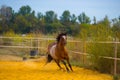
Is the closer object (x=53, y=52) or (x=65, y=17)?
(x=53, y=52)

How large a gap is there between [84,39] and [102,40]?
2.86 metres

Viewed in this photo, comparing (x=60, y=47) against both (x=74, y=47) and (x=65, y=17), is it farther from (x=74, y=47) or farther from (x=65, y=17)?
(x=65, y=17)

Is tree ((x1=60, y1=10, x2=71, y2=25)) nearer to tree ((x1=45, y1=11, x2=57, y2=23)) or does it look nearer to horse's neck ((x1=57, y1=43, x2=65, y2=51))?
tree ((x1=45, y1=11, x2=57, y2=23))

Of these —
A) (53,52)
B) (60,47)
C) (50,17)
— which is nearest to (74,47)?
(53,52)

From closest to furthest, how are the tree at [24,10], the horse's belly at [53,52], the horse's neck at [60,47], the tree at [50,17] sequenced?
the horse's neck at [60,47] < the horse's belly at [53,52] < the tree at [24,10] < the tree at [50,17]

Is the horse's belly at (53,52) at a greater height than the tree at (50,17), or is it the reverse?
the tree at (50,17)

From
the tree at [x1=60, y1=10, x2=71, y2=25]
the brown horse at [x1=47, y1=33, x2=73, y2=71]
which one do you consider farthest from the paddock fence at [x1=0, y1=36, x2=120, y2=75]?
the tree at [x1=60, y1=10, x2=71, y2=25]

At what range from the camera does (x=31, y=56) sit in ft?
68.6

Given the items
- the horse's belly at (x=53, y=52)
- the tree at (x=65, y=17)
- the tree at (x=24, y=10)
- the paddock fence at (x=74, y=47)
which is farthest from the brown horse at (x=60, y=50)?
the tree at (x=24, y=10)

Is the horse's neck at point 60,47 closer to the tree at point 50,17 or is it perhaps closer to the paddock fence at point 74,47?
the paddock fence at point 74,47

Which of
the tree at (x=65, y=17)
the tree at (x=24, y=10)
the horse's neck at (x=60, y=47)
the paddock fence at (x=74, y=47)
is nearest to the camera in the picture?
the paddock fence at (x=74, y=47)

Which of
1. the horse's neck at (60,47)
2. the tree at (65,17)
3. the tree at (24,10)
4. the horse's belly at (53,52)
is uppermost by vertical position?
the tree at (24,10)

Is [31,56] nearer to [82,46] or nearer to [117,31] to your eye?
[82,46]

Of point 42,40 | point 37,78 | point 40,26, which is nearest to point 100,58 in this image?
point 37,78
